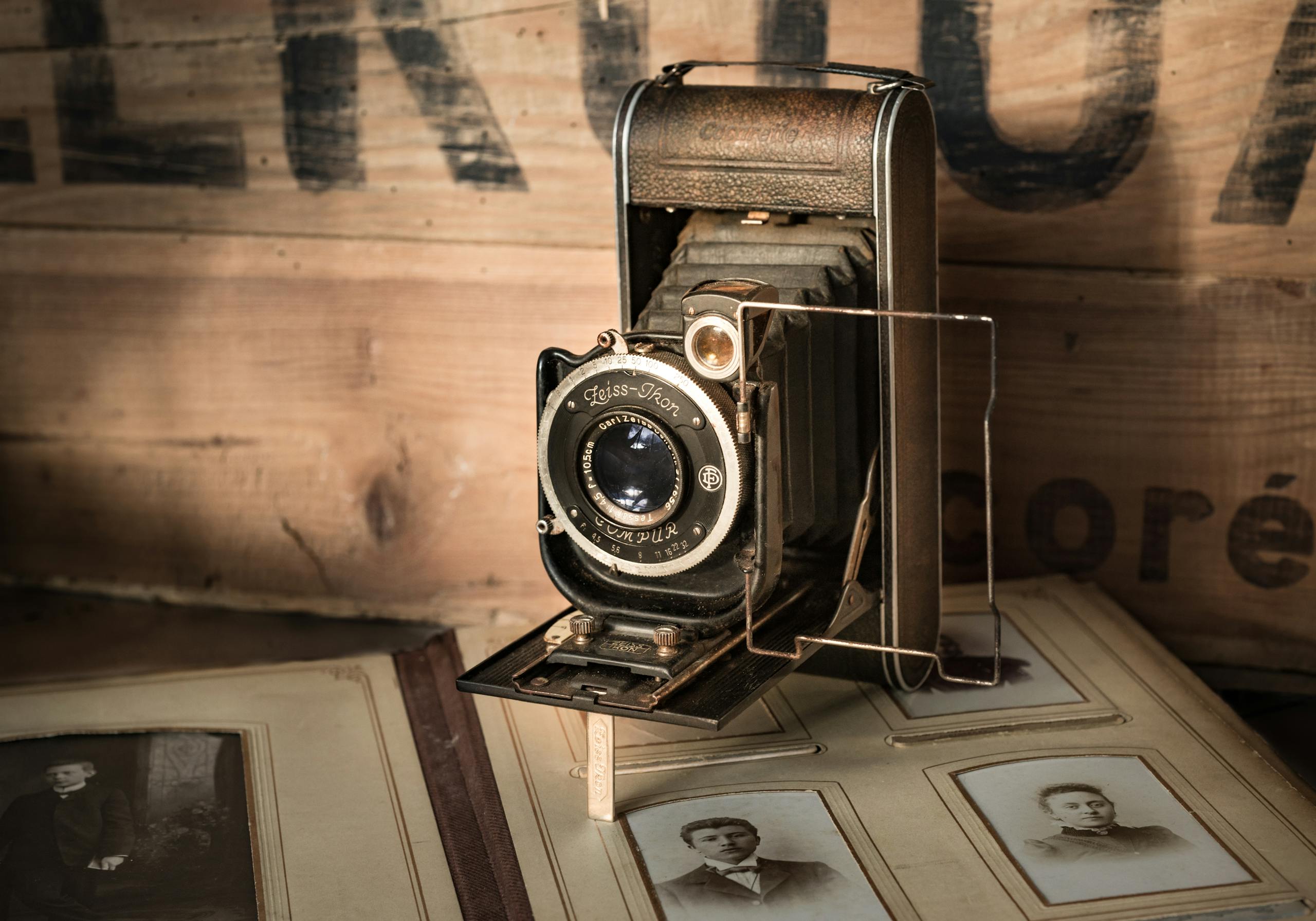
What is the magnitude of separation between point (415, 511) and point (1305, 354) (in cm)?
128

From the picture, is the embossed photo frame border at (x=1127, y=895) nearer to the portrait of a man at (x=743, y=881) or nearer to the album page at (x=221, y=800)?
the portrait of a man at (x=743, y=881)

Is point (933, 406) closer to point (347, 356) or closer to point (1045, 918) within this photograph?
point (1045, 918)

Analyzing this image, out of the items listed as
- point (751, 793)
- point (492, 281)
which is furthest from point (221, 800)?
point (492, 281)

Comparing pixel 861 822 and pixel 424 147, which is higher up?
pixel 424 147

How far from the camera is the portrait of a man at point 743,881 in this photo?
1.38 meters

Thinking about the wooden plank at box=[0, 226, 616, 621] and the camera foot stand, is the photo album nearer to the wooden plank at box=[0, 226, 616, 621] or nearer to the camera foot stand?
Answer: the camera foot stand

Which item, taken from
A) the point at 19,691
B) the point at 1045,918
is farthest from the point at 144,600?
the point at 1045,918

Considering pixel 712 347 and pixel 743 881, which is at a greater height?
pixel 712 347

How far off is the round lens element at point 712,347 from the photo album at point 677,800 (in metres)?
0.46

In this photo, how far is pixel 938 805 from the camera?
1.54m

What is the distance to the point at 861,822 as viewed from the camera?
151cm

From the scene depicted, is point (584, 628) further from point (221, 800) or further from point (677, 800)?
point (221, 800)

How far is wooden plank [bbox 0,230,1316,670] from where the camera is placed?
78.4 inches

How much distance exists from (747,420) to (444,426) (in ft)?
2.89
